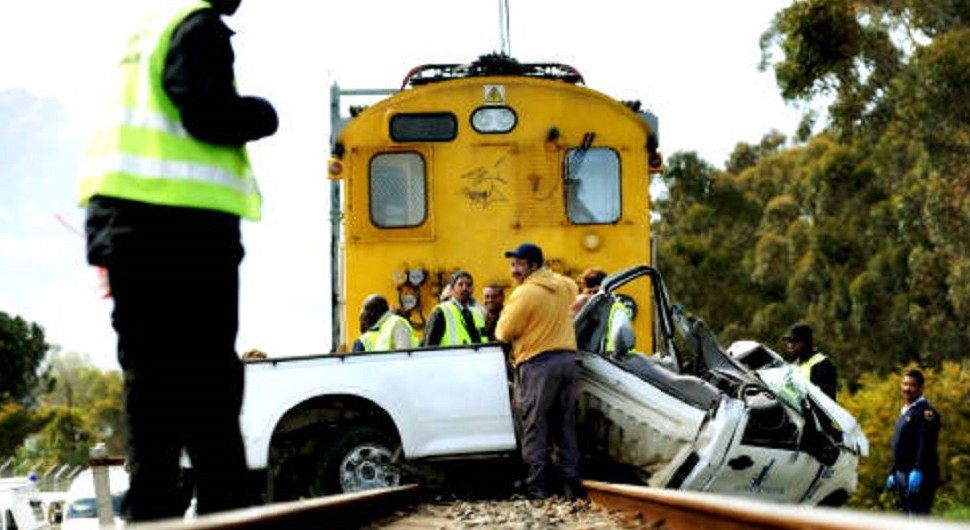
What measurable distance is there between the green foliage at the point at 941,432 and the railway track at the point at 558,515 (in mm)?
24097

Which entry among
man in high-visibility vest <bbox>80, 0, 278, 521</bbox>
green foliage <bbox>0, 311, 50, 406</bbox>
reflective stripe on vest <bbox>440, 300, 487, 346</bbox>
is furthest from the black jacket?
green foliage <bbox>0, 311, 50, 406</bbox>

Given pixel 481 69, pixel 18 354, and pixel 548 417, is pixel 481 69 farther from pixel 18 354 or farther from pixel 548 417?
pixel 18 354

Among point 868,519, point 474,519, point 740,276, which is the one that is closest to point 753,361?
point 474,519

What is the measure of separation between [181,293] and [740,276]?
167 feet

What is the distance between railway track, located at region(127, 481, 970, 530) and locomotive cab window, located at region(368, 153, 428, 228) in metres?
3.93

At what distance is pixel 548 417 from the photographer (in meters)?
10.4

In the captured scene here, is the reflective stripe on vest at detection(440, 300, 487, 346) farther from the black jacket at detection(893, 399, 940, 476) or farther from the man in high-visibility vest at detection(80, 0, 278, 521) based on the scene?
the man in high-visibility vest at detection(80, 0, 278, 521)

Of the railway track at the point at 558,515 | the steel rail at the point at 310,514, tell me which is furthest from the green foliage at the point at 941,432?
the steel rail at the point at 310,514

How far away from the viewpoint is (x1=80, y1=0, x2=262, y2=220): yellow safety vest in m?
5.07

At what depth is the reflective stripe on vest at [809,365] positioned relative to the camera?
12734mm

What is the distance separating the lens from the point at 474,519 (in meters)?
8.16

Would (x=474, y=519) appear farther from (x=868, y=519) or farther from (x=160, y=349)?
(x=868, y=519)

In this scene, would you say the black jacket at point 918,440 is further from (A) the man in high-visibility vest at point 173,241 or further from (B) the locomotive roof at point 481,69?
(A) the man in high-visibility vest at point 173,241

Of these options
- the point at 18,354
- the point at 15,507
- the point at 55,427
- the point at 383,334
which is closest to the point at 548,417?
the point at 383,334
